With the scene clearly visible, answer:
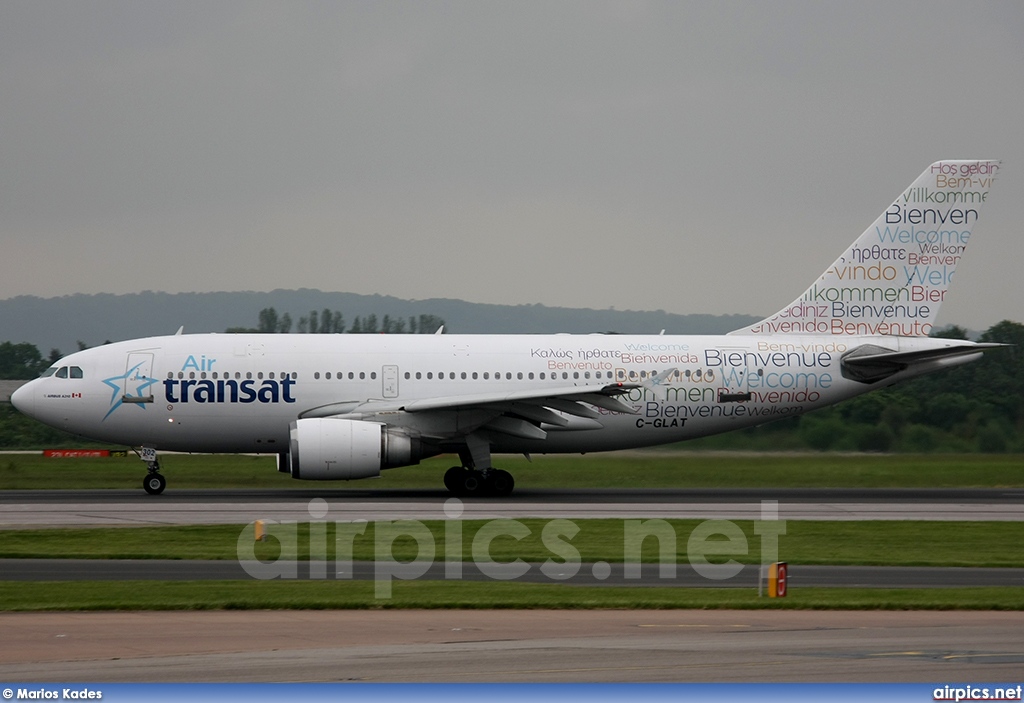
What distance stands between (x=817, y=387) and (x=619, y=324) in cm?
4522

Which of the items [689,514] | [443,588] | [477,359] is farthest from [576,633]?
[477,359]

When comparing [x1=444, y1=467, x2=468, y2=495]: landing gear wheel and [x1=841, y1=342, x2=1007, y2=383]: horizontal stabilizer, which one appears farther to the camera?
Answer: [x1=841, y1=342, x2=1007, y2=383]: horizontal stabilizer

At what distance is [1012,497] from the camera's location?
3203 cm

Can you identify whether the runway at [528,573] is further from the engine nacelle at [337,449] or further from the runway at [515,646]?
the engine nacelle at [337,449]

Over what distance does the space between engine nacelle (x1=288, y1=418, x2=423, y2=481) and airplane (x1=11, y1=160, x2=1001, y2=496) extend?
4cm

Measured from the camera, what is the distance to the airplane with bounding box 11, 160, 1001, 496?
102 ft

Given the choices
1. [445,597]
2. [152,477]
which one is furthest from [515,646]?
[152,477]

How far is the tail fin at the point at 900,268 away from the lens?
113 ft

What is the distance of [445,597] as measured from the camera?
1573 cm

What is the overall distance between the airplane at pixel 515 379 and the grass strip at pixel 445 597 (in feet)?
42.5

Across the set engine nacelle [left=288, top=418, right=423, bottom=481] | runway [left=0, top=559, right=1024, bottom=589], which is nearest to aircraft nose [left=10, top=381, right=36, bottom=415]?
engine nacelle [left=288, top=418, right=423, bottom=481]

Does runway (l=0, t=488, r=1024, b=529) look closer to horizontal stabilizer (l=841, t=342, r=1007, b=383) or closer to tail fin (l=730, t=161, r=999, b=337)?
horizontal stabilizer (l=841, t=342, r=1007, b=383)

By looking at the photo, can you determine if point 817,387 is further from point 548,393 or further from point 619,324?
point 619,324

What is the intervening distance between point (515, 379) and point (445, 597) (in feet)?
55.5
